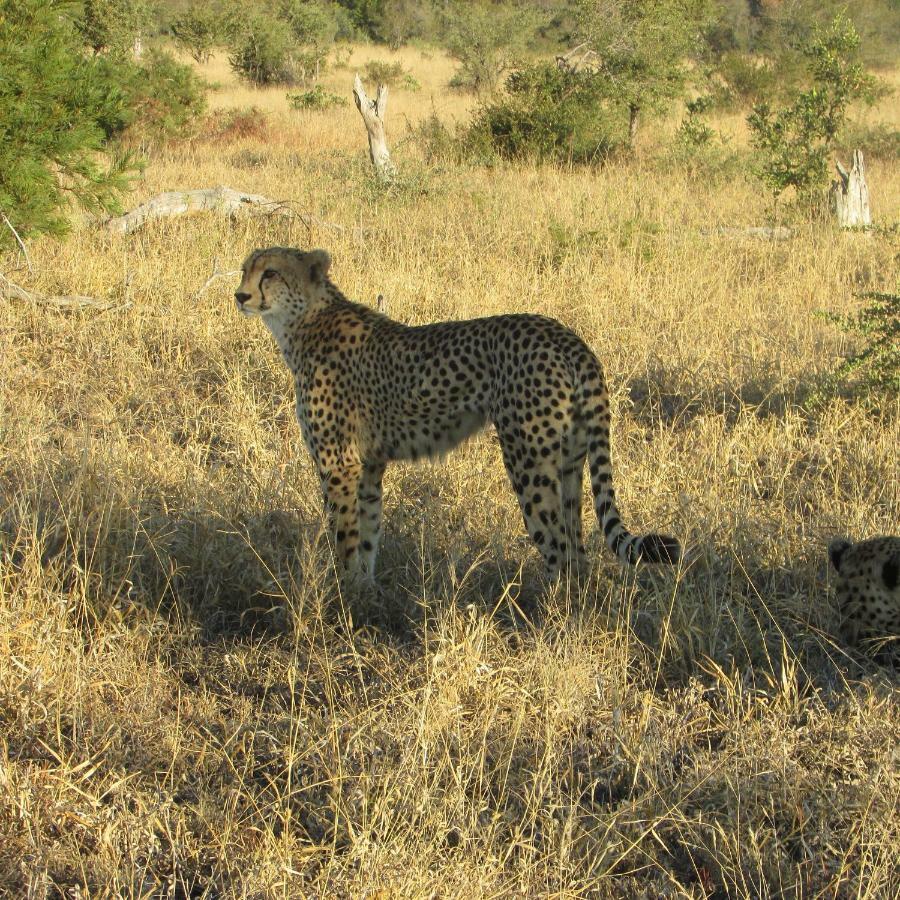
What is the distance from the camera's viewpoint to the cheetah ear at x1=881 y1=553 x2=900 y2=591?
9.96ft

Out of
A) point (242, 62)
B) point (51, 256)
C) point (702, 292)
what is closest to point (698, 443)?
point (702, 292)

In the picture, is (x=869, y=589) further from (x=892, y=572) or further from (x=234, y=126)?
(x=234, y=126)

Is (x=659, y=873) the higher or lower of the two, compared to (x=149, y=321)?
lower

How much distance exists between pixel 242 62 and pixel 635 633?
64.1 ft

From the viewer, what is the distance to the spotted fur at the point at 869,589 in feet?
10.0

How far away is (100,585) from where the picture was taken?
3248 millimetres

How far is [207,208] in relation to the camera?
8.22 metres

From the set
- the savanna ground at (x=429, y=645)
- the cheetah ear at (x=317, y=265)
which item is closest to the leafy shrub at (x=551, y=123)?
the savanna ground at (x=429, y=645)

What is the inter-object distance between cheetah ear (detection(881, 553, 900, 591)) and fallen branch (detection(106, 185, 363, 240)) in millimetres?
5351

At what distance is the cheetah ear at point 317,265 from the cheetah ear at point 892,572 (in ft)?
6.64

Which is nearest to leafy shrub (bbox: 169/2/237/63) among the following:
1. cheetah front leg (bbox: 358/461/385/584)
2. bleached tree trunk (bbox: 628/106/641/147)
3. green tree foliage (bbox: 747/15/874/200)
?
bleached tree trunk (bbox: 628/106/641/147)

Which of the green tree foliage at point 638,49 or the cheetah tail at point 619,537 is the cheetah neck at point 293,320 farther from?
the green tree foliage at point 638,49

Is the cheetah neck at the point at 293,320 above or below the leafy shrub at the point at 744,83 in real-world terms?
below

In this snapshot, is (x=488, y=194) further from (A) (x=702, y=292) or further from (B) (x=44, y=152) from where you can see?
(B) (x=44, y=152)
